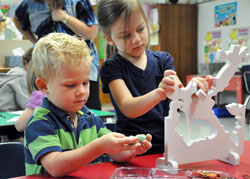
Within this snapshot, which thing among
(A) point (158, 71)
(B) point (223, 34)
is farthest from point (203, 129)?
(A) point (158, 71)

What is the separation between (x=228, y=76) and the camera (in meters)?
0.94

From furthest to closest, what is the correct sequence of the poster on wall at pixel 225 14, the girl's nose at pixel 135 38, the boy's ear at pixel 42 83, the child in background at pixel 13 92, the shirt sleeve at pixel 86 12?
1. the poster on wall at pixel 225 14
2. the child in background at pixel 13 92
3. the shirt sleeve at pixel 86 12
4. the girl's nose at pixel 135 38
5. the boy's ear at pixel 42 83

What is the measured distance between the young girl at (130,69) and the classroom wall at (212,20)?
15.7 ft

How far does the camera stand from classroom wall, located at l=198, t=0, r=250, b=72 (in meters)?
5.56

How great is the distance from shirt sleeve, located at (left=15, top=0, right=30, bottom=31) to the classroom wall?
438 centimetres

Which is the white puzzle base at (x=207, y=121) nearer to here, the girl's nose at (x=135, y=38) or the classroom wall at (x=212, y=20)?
the girl's nose at (x=135, y=38)

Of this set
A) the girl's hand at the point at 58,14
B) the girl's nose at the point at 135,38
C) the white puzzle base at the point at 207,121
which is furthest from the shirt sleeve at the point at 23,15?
the white puzzle base at the point at 207,121

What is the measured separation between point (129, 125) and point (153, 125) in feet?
0.30

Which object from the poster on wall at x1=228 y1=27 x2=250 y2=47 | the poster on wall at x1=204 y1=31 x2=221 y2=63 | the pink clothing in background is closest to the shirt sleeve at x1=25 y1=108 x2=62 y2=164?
the pink clothing in background

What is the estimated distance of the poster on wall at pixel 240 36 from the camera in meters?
5.55

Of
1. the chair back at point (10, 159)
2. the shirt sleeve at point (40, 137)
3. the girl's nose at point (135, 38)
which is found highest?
the girl's nose at point (135, 38)

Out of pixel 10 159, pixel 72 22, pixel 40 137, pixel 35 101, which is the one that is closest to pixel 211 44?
pixel 72 22

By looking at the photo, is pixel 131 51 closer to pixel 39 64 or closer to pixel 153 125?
pixel 153 125

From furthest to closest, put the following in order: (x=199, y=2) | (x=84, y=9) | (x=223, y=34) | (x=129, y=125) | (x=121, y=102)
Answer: (x=199, y=2) < (x=223, y=34) < (x=84, y=9) < (x=129, y=125) < (x=121, y=102)
